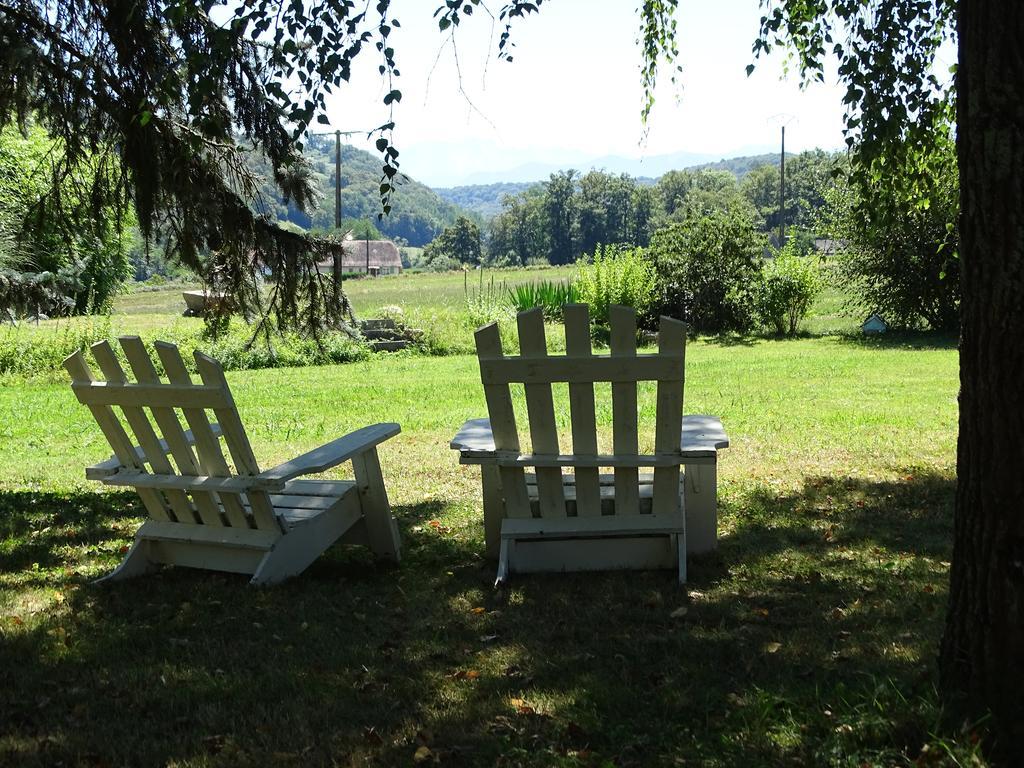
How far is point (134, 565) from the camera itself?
445 cm

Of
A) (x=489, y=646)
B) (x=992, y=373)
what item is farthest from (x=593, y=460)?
(x=992, y=373)

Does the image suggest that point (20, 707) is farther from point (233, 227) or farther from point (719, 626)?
point (233, 227)

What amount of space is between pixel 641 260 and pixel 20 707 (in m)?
18.3

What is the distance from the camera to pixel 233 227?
21.1ft

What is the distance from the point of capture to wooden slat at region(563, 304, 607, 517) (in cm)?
393

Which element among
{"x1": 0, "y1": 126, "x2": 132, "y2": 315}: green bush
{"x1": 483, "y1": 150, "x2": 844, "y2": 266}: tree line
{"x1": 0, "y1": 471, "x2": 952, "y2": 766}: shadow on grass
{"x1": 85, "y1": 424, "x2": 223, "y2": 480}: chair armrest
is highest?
{"x1": 483, "y1": 150, "x2": 844, "y2": 266}: tree line

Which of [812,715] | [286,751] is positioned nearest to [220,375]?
[286,751]

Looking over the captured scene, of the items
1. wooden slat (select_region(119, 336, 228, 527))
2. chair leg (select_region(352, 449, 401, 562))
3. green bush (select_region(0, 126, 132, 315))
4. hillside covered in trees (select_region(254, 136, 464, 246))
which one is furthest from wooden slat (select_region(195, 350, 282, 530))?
hillside covered in trees (select_region(254, 136, 464, 246))

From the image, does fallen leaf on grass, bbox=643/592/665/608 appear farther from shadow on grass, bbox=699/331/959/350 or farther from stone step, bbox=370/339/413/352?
stone step, bbox=370/339/413/352

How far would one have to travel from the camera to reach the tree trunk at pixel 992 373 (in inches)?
93.4

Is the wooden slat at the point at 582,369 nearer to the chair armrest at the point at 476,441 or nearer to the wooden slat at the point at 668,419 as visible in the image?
the wooden slat at the point at 668,419

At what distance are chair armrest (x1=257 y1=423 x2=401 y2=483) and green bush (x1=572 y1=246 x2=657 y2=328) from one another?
1504cm

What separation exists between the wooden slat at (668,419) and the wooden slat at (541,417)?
0.42 metres

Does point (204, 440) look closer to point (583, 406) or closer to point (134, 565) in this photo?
point (134, 565)
